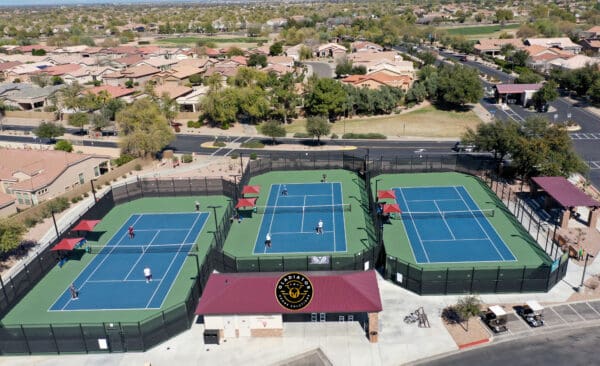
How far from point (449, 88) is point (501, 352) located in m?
55.3

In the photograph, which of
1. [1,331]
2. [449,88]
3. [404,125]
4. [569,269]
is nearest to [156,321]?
[1,331]

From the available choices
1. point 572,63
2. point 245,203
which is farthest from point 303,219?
point 572,63

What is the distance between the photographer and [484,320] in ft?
89.9

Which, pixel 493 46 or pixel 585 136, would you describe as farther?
pixel 493 46

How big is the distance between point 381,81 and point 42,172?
181 ft

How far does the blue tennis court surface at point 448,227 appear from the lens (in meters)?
33.7

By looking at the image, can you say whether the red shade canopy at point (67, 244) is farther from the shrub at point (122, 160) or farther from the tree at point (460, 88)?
the tree at point (460, 88)

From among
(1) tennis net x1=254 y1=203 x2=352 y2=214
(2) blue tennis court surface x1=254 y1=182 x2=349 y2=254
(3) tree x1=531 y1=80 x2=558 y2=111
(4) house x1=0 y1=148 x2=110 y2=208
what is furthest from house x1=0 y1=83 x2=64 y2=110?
(3) tree x1=531 y1=80 x2=558 y2=111

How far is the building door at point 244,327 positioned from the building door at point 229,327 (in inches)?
15.2

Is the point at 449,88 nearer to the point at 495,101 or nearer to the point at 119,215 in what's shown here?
the point at 495,101

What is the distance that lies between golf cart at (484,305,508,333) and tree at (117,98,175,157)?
136 ft

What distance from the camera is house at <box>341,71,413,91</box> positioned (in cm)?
8288

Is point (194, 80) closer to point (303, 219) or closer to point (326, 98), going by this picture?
point (326, 98)

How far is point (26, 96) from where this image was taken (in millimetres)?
86625
